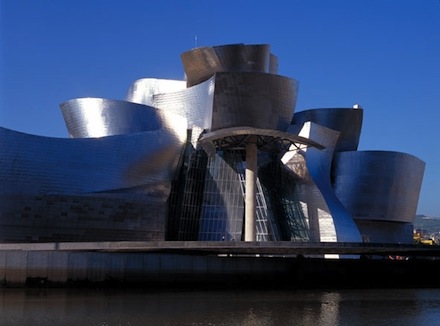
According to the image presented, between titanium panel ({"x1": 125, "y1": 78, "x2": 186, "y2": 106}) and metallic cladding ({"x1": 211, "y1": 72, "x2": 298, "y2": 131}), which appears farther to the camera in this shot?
titanium panel ({"x1": 125, "y1": 78, "x2": 186, "y2": 106})

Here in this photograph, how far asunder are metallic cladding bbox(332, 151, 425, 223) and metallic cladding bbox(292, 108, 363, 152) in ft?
5.06

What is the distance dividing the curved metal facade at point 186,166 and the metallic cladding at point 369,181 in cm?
590

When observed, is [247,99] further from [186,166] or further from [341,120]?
[341,120]

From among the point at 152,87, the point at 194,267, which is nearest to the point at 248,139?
the point at 152,87

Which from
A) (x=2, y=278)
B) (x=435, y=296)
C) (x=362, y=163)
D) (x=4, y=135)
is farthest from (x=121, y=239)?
(x=362, y=163)

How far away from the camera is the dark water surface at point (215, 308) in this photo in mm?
13711

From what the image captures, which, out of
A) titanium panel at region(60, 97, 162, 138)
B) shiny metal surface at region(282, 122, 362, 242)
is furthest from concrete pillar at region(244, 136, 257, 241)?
titanium panel at region(60, 97, 162, 138)

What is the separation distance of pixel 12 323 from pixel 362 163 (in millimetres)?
35569

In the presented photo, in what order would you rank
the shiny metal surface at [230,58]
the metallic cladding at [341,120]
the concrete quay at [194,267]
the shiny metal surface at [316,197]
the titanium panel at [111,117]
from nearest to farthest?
the concrete quay at [194,267] → the titanium panel at [111,117] → the shiny metal surface at [316,197] → the shiny metal surface at [230,58] → the metallic cladding at [341,120]

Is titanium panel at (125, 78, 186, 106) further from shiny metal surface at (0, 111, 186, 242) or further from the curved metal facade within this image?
shiny metal surface at (0, 111, 186, 242)

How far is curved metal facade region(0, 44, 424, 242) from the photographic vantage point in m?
30.2

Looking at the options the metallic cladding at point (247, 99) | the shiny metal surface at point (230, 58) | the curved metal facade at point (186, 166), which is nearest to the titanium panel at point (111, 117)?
the curved metal facade at point (186, 166)

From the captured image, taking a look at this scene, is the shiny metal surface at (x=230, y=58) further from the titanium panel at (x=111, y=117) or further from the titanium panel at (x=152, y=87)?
the titanium panel at (x=111, y=117)

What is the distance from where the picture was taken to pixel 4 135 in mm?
29812
